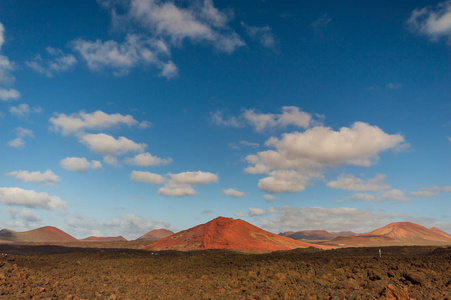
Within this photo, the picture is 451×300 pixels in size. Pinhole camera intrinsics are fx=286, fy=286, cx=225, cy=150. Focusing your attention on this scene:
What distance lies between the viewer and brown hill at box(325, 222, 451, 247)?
117250mm

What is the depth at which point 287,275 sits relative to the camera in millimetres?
A: 14086

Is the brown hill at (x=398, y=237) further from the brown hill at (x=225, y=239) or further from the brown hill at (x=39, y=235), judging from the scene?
the brown hill at (x=39, y=235)

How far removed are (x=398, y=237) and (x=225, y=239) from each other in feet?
340

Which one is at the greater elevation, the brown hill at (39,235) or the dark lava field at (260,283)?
the dark lava field at (260,283)

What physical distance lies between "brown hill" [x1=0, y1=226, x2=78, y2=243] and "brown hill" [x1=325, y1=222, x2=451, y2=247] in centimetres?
12793

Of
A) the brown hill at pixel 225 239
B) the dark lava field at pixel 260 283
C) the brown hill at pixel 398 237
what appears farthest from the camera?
the brown hill at pixel 398 237

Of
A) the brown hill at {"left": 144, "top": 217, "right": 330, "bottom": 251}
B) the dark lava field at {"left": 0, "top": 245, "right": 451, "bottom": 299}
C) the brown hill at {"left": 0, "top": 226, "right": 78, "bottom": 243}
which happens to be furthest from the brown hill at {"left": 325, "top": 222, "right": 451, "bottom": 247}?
the brown hill at {"left": 0, "top": 226, "right": 78, "bottom": 243}

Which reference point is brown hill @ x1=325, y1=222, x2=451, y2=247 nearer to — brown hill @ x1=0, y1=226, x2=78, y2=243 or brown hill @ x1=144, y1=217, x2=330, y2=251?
brown hill @ x1=144, y1=217, x2=330, y2=251

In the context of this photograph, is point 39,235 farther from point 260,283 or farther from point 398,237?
point 398,237

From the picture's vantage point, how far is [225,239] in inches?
2351

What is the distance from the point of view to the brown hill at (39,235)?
4955 inches

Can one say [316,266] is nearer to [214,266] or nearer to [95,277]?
[214,266]

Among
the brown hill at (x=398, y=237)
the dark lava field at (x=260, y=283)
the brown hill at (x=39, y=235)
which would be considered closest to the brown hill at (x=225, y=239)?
the dark lava field at (x=260, y=283)

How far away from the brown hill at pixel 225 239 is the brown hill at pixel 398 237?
6270cm
